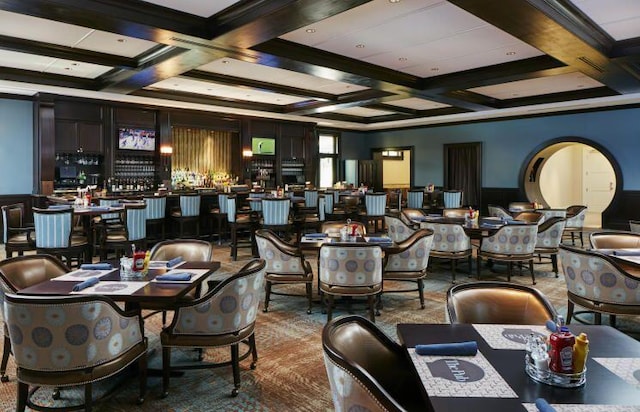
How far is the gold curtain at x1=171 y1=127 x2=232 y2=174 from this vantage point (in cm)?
1206

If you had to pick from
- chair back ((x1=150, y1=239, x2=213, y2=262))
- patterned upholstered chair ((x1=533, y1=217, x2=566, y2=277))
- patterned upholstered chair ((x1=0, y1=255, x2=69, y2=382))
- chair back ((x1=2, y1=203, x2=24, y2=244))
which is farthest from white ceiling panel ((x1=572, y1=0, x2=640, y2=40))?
chair back ((x1=2, y1=203, x2=24, y2=244))

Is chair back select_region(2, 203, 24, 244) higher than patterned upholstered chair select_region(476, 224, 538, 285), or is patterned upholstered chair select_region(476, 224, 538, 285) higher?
chair back select_region(2, 203, 24, 244)

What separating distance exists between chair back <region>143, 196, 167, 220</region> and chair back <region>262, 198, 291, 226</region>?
6.16 feet

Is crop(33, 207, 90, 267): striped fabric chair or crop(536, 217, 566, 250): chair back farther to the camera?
crop(536, 217, 566, 250): chair back

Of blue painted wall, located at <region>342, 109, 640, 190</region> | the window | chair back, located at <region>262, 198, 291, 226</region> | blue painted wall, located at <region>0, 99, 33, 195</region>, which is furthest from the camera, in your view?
the window

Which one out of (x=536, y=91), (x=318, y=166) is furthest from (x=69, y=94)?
(x=536, y=91)

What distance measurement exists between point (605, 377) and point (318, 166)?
13.7 metres

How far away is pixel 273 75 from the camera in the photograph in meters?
8.07

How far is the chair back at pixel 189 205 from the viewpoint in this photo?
324 inches

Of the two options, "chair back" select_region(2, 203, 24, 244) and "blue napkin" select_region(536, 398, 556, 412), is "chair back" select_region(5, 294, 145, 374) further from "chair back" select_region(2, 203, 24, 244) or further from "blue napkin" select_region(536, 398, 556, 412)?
"chair back" select_region(2, 203, 24, 244)

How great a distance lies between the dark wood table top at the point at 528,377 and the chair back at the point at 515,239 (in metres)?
3.83

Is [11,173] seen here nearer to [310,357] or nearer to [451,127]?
[310,357]

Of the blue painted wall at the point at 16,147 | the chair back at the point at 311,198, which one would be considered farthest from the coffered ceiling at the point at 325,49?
the chair back at the point at 311,198

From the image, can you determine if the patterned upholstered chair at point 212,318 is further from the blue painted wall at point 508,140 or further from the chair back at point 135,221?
the blue painted wall at point 508,140
